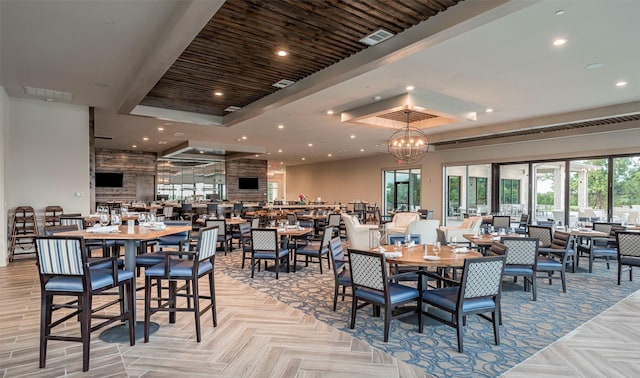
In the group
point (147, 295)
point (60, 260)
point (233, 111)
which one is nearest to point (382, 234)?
point (147, 295)

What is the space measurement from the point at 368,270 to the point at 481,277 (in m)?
1.08

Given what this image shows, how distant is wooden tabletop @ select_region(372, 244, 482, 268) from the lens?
3648 mm

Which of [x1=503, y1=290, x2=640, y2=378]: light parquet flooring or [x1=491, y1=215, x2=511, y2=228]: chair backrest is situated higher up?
[x1=491, y1=215, x2=511, y2=228]: chair backrest

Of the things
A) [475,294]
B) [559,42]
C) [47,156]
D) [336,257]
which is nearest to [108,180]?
[47,156]

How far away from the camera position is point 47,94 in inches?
280

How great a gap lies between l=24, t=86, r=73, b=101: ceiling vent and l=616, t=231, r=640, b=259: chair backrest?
35.0 feet

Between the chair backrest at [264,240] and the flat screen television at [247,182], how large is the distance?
12521 mm

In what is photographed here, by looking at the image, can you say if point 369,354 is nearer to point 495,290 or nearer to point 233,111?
point 495,290

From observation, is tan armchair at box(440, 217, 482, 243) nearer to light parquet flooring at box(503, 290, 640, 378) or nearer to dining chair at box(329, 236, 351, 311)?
light parquet flooring at box(503, 290, 640, 378)

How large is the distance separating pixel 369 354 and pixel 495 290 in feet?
4.65

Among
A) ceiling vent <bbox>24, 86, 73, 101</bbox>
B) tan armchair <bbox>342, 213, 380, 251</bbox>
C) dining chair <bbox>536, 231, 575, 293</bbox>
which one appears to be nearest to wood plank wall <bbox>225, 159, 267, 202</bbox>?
ceiling vent <bbox>24, 86, 73, 101</bbox>

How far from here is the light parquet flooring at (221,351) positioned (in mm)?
2898

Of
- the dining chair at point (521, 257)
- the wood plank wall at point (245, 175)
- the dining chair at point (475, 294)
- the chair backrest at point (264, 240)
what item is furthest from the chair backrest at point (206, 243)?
the wood plank wall at point (245, 175)

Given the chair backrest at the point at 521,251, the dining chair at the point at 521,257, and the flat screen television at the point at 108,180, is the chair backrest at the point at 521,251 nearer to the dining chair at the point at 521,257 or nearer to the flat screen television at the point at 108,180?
the dining chair at the point at 521,257
